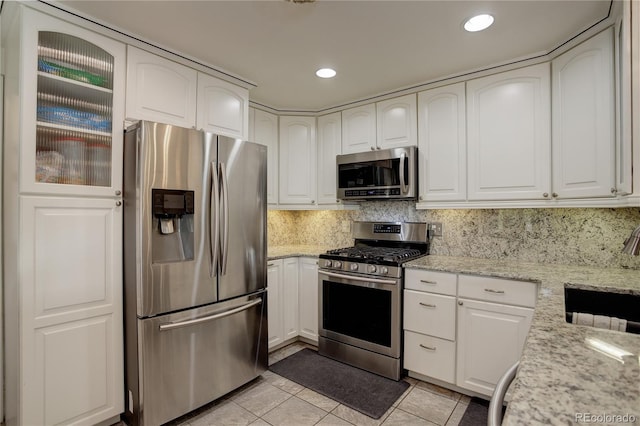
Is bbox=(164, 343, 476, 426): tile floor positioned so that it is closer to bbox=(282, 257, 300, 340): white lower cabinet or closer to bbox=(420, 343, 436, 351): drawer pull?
bbox=(420, 343, 436, 351): drawer pull

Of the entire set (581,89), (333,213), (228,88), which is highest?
(228,88)

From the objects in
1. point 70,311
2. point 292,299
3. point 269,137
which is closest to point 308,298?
point 292,299

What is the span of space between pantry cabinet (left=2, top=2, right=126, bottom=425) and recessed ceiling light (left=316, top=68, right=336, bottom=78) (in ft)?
4.36

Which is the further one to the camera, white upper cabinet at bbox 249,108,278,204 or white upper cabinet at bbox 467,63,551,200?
white upper cabinet at bbox 249,108,278,204

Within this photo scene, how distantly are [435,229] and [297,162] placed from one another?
5.07 ft

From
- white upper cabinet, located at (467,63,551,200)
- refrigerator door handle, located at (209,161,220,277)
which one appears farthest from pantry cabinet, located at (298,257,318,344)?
white upper cabinet, located at (467,63,551,200)

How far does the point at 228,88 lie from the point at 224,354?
6.56 ft

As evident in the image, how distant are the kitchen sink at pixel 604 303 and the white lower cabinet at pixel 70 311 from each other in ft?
8.11

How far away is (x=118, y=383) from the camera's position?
1.91 meters

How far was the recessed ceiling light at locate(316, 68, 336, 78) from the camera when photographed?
2475 millimetres

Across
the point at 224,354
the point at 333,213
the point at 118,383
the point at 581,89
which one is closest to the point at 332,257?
the point at 333,213

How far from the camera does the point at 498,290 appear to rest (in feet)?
6.76

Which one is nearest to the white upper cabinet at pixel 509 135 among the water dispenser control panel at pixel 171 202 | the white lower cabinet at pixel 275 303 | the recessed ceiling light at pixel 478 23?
the recessed ceiling light at pixel 478 23

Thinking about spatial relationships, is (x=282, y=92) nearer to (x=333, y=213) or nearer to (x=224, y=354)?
(x=333, y=213)
